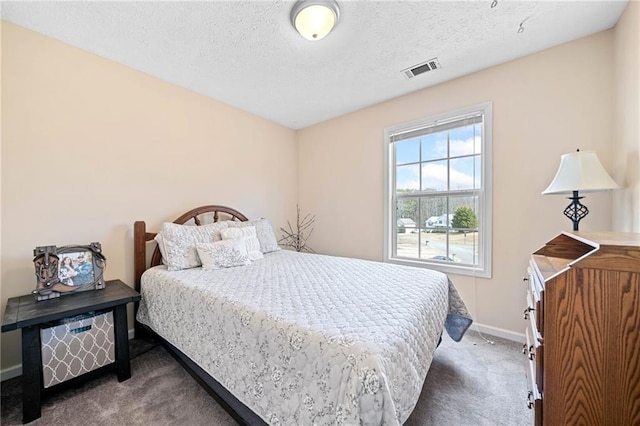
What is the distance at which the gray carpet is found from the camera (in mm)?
1425

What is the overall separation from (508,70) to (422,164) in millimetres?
1116

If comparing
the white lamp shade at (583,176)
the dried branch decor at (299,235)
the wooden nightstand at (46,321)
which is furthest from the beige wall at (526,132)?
the wooden nightstand at (46,321)

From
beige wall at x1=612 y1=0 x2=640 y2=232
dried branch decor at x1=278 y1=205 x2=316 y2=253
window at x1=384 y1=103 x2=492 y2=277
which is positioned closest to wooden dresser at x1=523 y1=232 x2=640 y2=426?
beige wall at x1=612 y1=0 x2=640 y2=232

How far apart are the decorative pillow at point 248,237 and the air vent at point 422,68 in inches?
90.9

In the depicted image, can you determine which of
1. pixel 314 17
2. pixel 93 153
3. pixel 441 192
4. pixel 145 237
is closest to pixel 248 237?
pixel 145 237

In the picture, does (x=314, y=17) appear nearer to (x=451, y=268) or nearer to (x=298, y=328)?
(x=298, y=328)

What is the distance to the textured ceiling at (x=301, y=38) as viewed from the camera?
66.0 inches

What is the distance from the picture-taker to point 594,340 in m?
0.82

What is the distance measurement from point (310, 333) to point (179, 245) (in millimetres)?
1742

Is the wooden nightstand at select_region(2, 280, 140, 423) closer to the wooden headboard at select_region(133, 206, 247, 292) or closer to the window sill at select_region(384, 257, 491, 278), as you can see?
the wooden headboard at select_region(133, 206, 247, 292)

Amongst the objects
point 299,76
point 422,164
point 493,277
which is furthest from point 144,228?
point 493,277

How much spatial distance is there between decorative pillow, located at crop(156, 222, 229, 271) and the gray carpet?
Result: 2.57 ft

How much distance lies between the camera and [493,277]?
242 cm

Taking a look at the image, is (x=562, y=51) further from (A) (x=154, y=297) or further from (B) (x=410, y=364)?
(A) (x=154, y=297)
